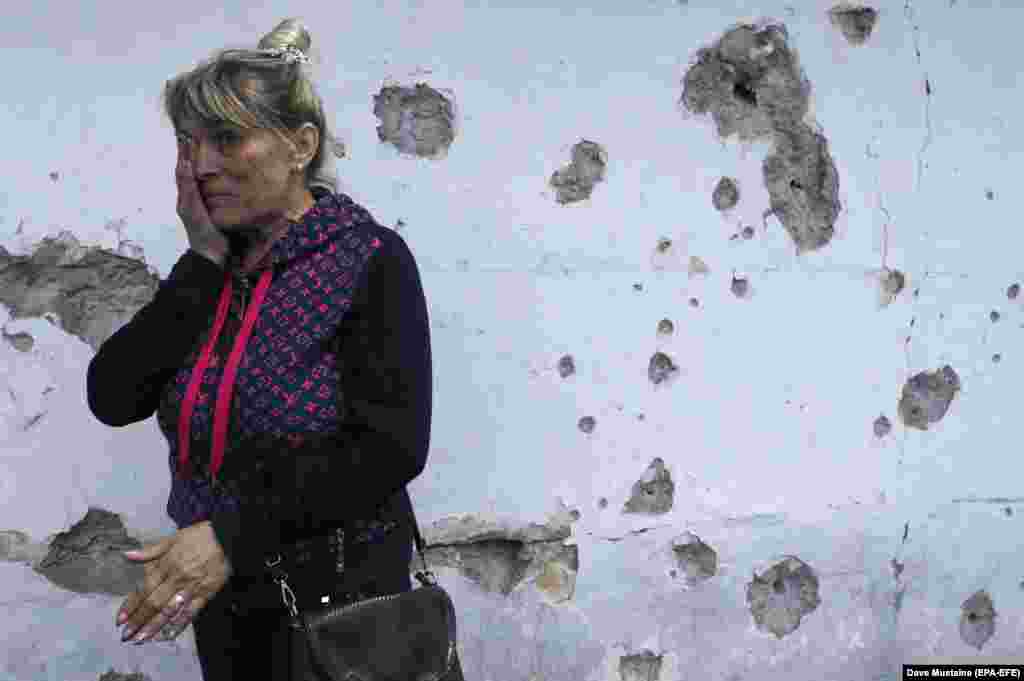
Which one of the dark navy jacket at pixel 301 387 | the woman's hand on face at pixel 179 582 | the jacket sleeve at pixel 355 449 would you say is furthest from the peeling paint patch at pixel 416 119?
the woman's hand on face at pixel 179 582

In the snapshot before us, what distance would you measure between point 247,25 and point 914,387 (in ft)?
5.92

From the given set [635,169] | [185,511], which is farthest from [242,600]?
[635,169]

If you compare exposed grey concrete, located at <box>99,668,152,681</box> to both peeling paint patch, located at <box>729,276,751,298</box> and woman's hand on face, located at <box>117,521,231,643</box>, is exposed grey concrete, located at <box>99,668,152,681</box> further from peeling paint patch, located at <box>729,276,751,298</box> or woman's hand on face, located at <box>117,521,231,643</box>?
peeling paint patch, located at <box>729,276,751,298</box>

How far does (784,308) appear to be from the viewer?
3.13 metres

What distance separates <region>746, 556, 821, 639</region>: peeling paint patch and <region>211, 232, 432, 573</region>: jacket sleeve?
157 centimetres

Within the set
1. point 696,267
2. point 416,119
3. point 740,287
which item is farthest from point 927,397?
point 416,119

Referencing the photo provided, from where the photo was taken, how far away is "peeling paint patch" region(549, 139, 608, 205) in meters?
Result: 2.94

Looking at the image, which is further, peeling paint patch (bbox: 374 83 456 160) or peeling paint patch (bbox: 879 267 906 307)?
peeling paint patch (bbox: 879 267 906 307)

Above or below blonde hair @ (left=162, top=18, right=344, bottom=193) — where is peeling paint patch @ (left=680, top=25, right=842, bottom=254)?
above

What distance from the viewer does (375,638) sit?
6.10 ft

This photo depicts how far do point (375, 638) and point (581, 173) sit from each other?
1.40 metres

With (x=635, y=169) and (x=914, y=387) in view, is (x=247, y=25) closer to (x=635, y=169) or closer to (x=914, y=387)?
(x=635, y=169)

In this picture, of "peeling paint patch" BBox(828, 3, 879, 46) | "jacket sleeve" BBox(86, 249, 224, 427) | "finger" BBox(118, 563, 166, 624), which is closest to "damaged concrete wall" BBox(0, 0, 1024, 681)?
"peeling paint patch" BBox(828, 3, 879, 46)

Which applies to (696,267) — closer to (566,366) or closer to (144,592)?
(566,366)
